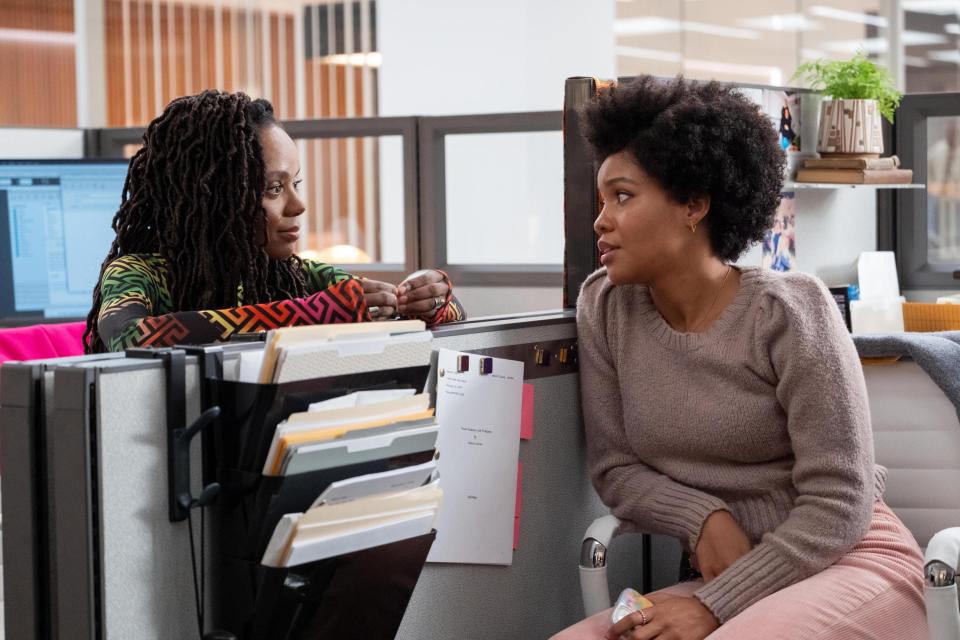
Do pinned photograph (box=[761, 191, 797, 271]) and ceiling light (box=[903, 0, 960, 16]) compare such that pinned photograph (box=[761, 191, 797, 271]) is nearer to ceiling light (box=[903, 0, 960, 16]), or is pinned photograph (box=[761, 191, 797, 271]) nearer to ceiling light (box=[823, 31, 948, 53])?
ceiling light (box=[823, 31, 948, 53])

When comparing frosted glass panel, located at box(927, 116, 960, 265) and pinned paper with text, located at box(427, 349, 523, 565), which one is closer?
pinned paper with text, located at box(427, 349, 523, 565)

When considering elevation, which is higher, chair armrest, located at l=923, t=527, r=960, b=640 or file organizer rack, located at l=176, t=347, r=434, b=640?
file organizer rack, located at l=176, t=347, r=434, b=640

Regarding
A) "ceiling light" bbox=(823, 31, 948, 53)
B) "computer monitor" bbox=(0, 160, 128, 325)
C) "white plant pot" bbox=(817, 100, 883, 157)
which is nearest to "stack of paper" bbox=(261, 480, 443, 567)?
"white plant pot" bbox=(817, 100, 883, 157)

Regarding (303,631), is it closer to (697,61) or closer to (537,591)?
(537,591)

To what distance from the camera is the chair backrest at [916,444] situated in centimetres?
165

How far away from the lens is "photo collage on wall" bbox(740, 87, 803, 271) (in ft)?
7.64

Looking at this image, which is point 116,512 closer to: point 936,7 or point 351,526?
point 351,526

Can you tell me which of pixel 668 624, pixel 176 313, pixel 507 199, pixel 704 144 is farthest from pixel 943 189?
pixel 176 313

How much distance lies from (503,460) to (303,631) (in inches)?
15.1

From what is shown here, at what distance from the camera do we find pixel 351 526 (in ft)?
3.38

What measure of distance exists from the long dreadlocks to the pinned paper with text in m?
0.34

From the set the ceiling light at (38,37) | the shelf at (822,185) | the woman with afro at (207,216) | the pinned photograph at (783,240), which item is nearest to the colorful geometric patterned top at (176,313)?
the woman with afro at (207,216)

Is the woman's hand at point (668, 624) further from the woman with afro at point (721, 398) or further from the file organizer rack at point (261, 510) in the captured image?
the file organizer rack at point (261, 510)

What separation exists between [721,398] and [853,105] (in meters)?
1.41
